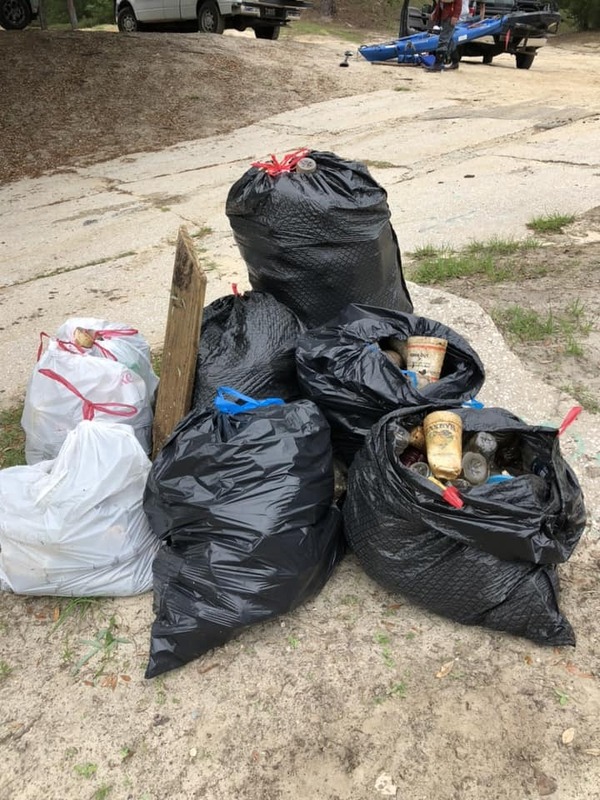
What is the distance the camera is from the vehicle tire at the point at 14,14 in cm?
1198

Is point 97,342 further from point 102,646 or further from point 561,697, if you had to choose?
point 561,697

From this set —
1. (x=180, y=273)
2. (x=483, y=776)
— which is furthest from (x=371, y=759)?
(x=180, y=273)

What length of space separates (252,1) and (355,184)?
12120 mm

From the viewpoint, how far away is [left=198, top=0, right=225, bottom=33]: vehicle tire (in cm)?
1266

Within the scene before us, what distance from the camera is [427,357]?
7.47 feet

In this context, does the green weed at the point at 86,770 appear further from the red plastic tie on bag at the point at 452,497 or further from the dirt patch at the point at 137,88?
the dirt patch at the point at 137,88

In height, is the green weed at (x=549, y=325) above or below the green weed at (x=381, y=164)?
above

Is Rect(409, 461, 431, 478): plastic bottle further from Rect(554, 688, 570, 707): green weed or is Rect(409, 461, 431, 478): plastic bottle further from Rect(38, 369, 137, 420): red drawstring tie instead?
Rect(38, 369, 137, 420): red drawstring tie

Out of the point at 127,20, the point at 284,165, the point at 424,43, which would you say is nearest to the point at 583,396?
the point at 284,165

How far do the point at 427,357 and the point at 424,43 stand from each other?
11.4m

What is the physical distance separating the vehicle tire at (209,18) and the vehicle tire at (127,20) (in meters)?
1.61

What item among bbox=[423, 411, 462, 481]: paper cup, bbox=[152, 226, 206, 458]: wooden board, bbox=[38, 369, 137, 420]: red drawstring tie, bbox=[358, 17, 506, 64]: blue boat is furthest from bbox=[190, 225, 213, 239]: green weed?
bbox=[358, 17, 506, 64]: blue boat

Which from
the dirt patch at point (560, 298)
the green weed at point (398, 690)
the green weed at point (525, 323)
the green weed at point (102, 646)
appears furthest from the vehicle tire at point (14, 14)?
the green weed at point (398, 690)

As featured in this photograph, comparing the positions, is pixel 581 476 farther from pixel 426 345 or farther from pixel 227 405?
pixel 227 405
